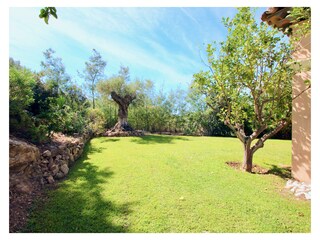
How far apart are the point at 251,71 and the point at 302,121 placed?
157cm

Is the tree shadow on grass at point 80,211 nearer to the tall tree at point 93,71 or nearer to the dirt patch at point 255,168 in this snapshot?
the dirt patch at point 255,168

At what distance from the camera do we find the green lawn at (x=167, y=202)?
2609 millimetres

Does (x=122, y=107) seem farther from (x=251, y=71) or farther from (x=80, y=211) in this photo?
(x=80, y=211)

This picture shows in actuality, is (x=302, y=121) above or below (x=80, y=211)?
above

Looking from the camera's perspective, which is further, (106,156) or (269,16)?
Result: (106,156)

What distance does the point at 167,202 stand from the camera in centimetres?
321

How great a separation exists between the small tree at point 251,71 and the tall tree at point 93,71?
1314 cm

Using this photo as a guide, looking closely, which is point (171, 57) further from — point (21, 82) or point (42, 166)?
point (42, 166)

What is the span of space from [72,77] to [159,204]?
13.9 meters

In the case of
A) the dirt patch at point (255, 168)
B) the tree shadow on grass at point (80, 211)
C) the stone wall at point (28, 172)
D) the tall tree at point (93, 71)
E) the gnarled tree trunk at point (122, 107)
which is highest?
the tall tree at point (93, 71)

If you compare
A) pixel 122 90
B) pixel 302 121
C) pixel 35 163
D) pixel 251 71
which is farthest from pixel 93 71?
pixel 302 121

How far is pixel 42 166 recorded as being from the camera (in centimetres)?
407

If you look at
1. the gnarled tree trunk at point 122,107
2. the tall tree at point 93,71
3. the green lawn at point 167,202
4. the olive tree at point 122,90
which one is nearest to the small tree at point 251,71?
the green lawn at point 167,202

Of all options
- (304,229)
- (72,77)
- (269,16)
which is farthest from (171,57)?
(72,77)
